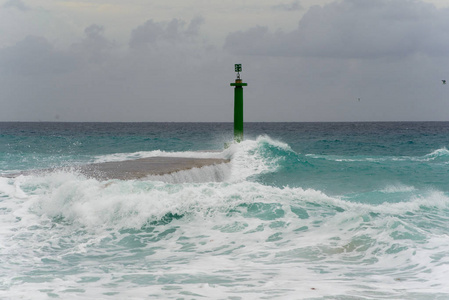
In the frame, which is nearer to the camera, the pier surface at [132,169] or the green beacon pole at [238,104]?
the pier surface at [132,169]

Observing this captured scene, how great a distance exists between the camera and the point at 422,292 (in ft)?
Answer: 15.2

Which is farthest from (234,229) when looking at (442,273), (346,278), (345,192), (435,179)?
(435,179)

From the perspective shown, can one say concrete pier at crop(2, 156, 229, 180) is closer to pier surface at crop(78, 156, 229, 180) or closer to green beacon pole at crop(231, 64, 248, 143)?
pier surface at crop(78, 156, 229, 180)

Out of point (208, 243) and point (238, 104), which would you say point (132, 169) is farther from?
point (238, 104)

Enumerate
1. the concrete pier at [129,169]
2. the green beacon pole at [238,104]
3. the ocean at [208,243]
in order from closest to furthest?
the ocean at [208,243] → the concrete pier at [129,169] → the green beacon pole at [238,104]

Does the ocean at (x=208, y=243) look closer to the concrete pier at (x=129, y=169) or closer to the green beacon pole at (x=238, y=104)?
the concrete pier at (x=129, y=169)

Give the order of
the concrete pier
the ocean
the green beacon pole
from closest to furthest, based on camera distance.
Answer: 1. the ocean
2. the concrete pier
3. the green beacon pole

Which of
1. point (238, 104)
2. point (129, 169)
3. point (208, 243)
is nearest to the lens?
point (208, 243)

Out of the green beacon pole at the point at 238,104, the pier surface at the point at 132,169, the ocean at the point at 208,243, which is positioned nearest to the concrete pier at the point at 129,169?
the pier surface at the point at 132,169

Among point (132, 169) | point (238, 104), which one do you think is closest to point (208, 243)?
point (132, 169)

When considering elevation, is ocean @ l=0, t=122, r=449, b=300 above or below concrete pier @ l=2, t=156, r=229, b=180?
A: below

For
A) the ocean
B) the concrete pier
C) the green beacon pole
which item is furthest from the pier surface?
the green beacon pole

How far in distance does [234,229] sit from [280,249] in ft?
3.56

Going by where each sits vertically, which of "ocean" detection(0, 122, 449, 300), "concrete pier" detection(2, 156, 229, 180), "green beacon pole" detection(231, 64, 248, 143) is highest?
"green beacon pole" detection(231, 64, 248, 143)
